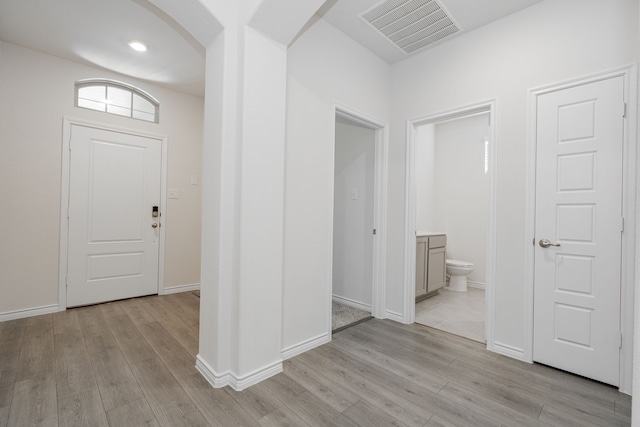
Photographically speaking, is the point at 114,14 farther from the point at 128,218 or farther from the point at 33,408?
the point at 33,408

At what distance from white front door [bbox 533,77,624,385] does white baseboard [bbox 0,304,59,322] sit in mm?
4642

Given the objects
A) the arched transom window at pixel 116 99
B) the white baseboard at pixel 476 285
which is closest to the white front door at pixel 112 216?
the arched transom window at pixel 116 99

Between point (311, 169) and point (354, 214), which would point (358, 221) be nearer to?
point (354, 214)

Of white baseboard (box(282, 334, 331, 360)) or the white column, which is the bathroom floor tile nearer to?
white baseboard (box(282, 334, 331, 360))

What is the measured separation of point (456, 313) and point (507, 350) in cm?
99

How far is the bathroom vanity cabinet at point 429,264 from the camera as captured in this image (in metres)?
3.60

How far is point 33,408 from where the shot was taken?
1.65m

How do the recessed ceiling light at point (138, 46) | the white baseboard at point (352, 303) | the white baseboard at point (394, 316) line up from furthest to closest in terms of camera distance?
the white baseboard at point (352, 303) < the white baseboard at point (394, 316) < the recessed ceiling light at point (138, 46)

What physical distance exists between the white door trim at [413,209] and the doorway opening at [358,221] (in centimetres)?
26

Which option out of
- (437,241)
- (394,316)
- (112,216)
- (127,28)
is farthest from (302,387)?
(127,28)

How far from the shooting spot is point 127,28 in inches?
102

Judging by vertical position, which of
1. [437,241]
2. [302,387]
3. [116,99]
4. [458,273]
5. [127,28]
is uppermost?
[127,28]

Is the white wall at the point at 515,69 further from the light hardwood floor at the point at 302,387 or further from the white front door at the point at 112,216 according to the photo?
the white front door at the point at 112,216

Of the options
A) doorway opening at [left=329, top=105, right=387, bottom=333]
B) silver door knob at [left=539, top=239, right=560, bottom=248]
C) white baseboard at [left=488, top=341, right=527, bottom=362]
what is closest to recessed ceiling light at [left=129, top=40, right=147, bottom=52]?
doorway opening at [left=329, top=105, right=387, bottom=333]
